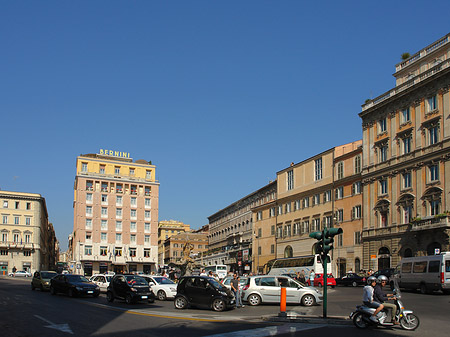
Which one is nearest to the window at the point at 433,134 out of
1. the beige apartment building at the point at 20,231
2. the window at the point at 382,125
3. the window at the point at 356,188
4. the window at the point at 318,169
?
the window at the point at 382,125

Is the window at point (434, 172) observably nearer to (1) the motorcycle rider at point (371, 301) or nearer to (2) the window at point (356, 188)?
(2) the window at point (356, 188)

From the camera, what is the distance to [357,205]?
198 feet

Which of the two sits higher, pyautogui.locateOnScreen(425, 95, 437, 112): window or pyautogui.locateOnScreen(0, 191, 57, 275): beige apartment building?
pyautogui.locateOnScreen(425, 95, 437, 112): window

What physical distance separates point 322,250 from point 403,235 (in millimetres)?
37058

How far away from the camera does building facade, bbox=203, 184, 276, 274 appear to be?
89750mm

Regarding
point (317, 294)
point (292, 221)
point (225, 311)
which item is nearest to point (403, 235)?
point (292, 221)

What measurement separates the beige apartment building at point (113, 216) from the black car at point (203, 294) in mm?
74275

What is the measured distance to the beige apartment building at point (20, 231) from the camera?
97.6 m

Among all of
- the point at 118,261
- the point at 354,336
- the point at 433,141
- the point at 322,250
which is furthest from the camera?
the point at 118,261

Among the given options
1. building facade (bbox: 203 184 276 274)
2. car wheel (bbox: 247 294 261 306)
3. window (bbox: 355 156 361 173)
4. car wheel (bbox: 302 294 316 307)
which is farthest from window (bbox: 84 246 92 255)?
car wheel (bbox: 302 294 316 307)

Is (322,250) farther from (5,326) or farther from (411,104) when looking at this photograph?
(411,104)

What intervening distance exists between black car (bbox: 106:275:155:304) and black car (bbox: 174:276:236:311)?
315cm

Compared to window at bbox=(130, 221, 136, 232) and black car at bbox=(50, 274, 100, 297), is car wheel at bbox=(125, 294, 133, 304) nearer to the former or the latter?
black car at bbox=(50, 274, 100, 297)

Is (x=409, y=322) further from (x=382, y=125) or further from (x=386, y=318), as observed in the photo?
(x=382, y=125)
